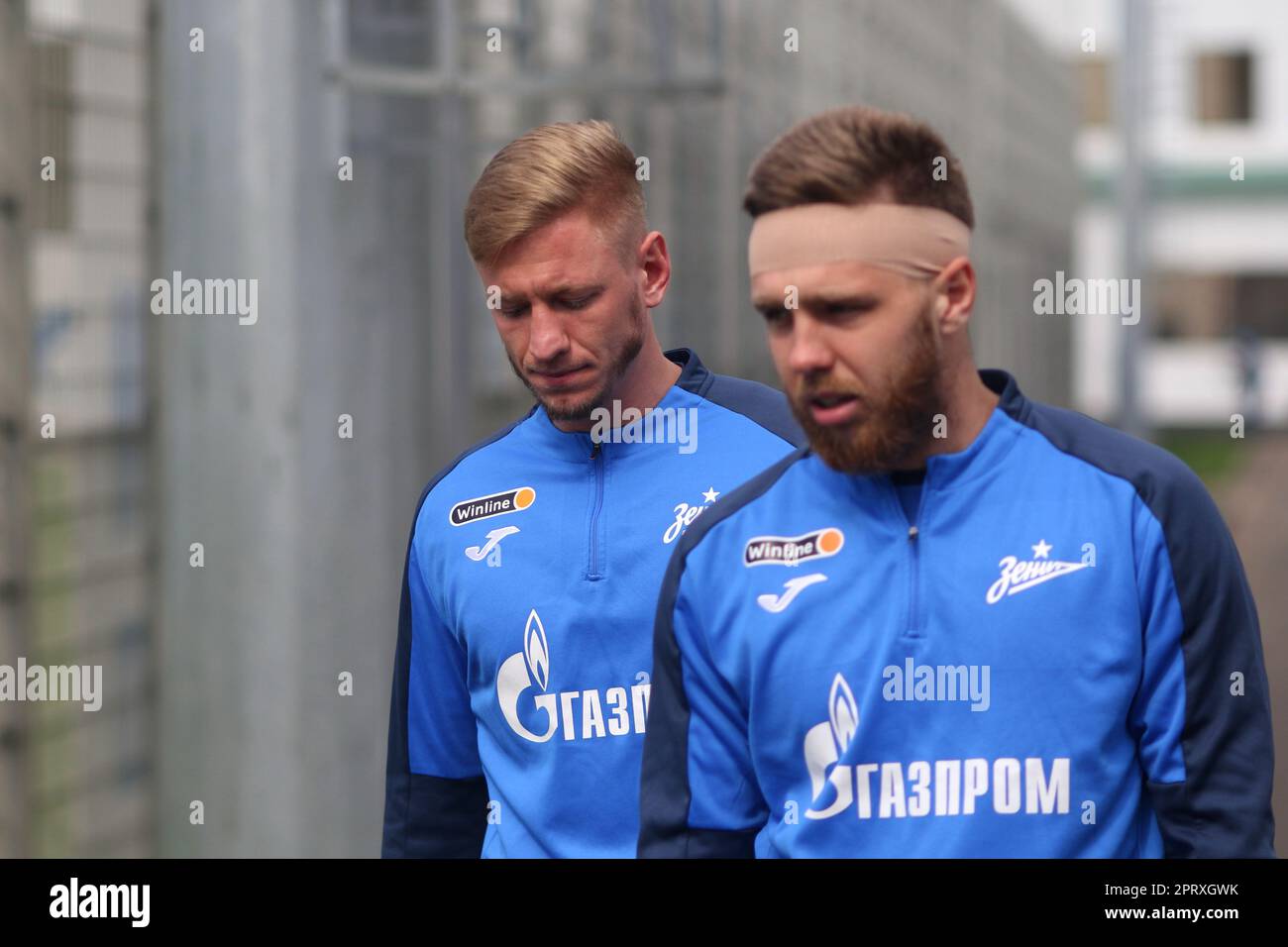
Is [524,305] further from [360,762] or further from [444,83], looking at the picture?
[360,762]

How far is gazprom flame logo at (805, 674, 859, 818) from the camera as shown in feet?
7.75

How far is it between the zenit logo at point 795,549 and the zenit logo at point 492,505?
69 centimetres

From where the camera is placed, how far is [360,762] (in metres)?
5.87

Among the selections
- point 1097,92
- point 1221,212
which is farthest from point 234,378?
point 1097,92

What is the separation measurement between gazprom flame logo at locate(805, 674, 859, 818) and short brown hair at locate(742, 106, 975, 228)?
63 centimetres

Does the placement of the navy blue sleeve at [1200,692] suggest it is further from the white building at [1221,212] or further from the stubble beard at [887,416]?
the white building at [1221,212]

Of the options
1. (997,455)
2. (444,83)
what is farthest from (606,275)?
(444,83)

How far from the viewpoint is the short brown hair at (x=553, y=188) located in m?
2.83

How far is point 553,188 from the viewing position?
9.35ft

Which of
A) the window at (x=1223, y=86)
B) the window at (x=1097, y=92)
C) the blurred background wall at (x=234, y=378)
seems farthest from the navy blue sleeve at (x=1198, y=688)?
the window at (x=1223, y=86)

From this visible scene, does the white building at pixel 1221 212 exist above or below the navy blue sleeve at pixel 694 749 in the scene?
above

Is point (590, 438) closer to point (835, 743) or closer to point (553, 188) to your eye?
point (553, 188)

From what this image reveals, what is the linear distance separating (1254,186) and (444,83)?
97.1 feet

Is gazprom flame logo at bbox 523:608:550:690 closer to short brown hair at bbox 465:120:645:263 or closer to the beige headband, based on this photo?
short brown hair at bbox 465:120:645:263
